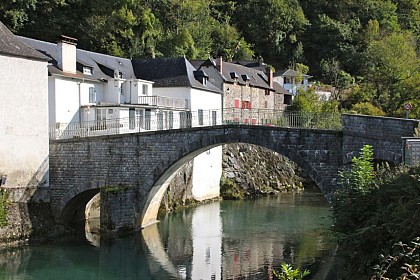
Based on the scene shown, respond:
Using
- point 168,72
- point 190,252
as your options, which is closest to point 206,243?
point 190,252

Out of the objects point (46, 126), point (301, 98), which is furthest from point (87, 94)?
point (301, 98)

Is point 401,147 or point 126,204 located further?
point 126,204

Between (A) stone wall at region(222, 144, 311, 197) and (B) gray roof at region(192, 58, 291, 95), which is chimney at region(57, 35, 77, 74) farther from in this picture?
(B) gray roof at region(192, 58, 291, 95)

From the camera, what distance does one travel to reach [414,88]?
35.7 meters

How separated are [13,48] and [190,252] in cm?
1048

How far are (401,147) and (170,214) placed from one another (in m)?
14.4

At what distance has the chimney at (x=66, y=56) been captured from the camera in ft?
89.4

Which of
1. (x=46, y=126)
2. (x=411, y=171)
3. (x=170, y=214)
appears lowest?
(x=170, y=214)

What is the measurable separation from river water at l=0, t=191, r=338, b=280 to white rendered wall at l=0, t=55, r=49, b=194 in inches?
123

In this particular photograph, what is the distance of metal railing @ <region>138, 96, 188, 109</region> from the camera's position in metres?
31.3

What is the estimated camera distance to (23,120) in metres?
22.9

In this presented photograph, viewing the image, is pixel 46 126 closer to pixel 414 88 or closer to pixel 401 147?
pixel 401 147

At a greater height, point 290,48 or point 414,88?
point 290,48

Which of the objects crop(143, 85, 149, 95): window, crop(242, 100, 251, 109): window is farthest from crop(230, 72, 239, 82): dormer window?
crop(143, 85, 149, 95): window
